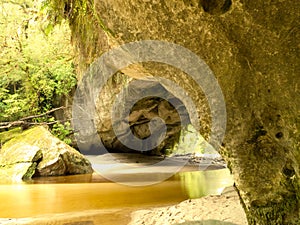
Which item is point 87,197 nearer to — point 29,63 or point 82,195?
point 82,195

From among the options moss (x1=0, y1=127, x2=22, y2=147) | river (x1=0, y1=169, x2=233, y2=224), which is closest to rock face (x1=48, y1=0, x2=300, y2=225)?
river (x1=0, y1=169, x2=233, y2=224)

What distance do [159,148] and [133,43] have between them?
16.8 metres

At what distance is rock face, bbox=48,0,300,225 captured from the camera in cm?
204

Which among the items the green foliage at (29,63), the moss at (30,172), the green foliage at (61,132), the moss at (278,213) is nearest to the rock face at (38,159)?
the moss at (30,172)

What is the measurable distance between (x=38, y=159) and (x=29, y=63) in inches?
232

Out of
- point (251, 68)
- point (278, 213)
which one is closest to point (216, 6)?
point (251, 68)

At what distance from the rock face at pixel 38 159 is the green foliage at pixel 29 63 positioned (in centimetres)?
339

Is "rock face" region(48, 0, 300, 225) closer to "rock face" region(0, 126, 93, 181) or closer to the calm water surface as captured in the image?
the calm water surface

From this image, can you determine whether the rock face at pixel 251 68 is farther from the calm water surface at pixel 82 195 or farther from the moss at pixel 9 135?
the moss at pixel 9 135

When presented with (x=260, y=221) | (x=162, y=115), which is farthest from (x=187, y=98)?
(x=162, y=115)

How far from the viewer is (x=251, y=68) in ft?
A: 7.38

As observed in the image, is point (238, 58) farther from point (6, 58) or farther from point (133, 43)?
point (6, 58)

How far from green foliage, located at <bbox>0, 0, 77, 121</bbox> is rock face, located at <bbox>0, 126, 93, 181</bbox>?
11.1ft

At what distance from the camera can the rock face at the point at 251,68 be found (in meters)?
2.04
